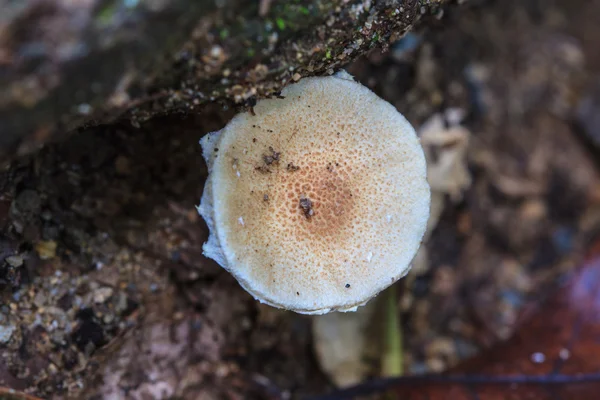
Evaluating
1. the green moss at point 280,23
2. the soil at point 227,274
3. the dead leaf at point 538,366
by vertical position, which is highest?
the green moss at point 280,23

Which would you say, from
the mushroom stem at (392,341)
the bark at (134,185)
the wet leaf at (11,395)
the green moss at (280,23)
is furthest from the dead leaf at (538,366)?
the green moss at (280,23)

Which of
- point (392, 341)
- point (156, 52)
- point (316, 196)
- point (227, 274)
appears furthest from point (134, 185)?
point (392, 341)

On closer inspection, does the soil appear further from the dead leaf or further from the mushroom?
the mushroom

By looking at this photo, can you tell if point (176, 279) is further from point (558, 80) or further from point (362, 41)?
point (558, 80)

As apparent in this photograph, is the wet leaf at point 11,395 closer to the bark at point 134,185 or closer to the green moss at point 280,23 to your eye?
the bark at point 134,185

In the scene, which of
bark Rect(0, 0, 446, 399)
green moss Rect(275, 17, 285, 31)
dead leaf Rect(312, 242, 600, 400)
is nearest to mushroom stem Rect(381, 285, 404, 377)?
dead leaf Rect(312, 242, 600, 400)
